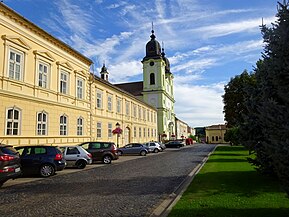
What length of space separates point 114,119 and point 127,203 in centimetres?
2973

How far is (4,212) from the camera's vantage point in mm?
7277

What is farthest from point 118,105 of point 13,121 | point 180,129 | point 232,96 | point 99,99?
point 180,129

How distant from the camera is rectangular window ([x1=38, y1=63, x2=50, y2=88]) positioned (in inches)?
840

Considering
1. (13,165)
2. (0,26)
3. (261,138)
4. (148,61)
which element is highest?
(148,61)

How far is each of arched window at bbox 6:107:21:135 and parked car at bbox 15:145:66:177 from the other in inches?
161

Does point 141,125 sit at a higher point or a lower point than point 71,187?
higher

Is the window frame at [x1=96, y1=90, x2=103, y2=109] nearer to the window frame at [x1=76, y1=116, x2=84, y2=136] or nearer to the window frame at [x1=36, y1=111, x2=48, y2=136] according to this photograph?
the window frame at [x1=76, y1=116, x2=84, y2=136]

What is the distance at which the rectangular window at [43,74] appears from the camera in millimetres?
21328

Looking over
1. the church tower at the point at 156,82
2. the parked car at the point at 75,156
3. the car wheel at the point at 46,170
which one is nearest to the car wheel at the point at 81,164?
the parked car at the point at 75,156

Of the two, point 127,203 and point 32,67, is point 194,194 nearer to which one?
point 127,203

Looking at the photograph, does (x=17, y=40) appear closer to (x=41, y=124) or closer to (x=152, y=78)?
(x=41, y=124)

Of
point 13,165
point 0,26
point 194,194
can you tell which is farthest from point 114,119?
point 194,194

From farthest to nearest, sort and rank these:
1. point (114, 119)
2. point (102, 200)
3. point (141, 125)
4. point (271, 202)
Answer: point (141, 125), point (114, 119), point (102, 200), point (271, 202)

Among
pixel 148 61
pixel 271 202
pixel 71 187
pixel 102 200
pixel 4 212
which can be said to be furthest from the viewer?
pixel 148 61
